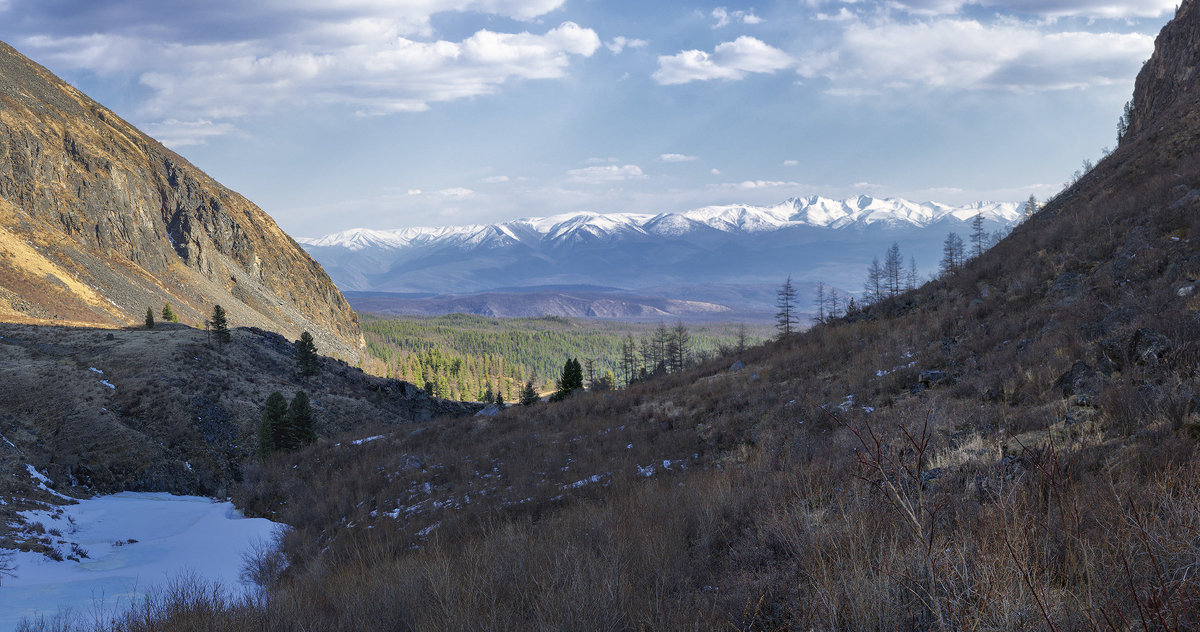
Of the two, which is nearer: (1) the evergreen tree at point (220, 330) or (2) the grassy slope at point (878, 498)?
(2) the grassy slope at point (878, 498)

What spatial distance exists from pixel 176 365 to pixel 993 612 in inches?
1880

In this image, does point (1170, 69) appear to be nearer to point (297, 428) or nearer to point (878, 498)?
point (878, 498)

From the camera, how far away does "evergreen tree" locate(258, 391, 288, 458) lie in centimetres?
2845

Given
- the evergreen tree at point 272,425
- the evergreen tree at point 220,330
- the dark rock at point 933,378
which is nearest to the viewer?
the dark rock at point 933,378

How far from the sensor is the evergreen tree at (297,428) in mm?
29250

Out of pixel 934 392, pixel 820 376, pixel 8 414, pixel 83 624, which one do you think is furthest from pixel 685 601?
pixel 8 414

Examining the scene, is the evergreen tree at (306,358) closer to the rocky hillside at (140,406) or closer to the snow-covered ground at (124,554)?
the rocky hillside at (140,406)

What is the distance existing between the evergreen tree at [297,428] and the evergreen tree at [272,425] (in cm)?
24

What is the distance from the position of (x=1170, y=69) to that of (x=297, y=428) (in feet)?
174

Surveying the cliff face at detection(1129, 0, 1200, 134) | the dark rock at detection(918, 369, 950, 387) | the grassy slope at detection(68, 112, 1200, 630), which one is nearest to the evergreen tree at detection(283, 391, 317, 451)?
the grassy slope at detection(68, 112, 1200, 630)

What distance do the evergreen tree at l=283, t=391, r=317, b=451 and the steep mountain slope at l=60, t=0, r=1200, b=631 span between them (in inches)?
592

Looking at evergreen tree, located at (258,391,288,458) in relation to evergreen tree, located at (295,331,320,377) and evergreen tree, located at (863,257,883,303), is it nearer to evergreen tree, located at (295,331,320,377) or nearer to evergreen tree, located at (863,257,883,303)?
evergreen tree, located at (295,331,320,377)

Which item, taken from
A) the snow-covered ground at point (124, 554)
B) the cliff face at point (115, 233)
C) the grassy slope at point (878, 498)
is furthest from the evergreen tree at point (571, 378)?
the cliff face at point (115, 233)

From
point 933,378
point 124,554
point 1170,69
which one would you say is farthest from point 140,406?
point 1170,69
